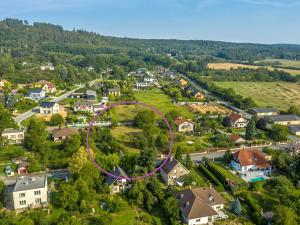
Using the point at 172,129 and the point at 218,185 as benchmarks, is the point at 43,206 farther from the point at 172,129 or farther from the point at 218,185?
the point at 172,129

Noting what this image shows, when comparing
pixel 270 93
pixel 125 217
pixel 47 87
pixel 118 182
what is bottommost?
pixel 125 217

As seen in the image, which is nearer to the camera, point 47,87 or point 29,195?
point 29,195

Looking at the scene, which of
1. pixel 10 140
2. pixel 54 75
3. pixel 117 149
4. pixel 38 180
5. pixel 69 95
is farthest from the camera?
pixel 54 75

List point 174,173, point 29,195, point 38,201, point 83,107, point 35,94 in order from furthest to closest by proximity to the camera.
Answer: point 35,94 → point 83,107 → point 174,173 → point 38,201 → point 29,195

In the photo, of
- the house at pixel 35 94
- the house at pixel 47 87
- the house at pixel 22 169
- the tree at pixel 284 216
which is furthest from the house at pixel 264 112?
the house at pixel 47 87

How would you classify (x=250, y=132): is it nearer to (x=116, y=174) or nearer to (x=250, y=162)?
(x=250, y=162)

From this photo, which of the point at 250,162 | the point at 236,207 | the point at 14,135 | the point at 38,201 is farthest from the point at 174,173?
the point at 14,135

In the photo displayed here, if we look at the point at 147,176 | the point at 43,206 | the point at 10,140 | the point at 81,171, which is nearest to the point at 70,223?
the point at 43,206

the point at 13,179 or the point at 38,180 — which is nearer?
the point at 38,180

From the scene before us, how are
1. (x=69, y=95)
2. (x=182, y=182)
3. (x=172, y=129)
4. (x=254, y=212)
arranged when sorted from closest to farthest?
(x=254, y=212), (x=182, y=182), (x=172, y=129), (x=69, y=95)
